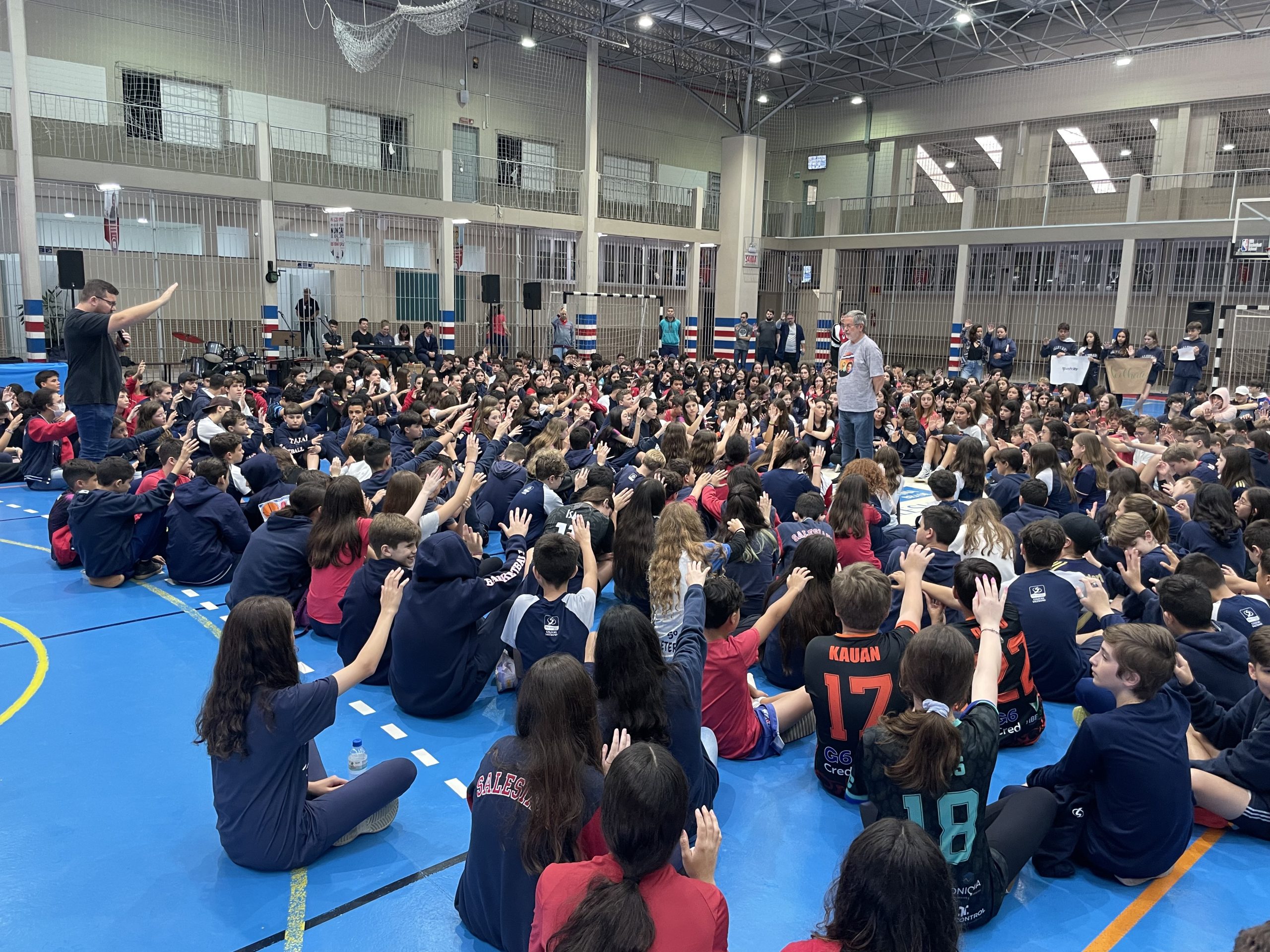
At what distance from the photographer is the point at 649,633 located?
121 inches

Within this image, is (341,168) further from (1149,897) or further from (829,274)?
(1149,897)

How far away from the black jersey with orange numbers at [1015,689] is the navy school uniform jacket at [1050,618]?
0.18m

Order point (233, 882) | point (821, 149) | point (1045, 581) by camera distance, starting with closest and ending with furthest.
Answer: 1. point (233, 882)
2. point (1045, 581)
3. point (821, 149)

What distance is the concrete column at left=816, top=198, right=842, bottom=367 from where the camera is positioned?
2545 centimetres

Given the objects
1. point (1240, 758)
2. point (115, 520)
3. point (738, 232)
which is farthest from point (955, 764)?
point (738, 232)

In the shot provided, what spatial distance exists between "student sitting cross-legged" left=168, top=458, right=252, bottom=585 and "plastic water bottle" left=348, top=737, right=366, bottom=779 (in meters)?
3.00

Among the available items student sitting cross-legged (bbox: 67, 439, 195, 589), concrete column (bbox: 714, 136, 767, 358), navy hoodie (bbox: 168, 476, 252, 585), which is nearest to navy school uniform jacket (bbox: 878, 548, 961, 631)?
navy hoodie (bbox: 168, 476, 252, 585)

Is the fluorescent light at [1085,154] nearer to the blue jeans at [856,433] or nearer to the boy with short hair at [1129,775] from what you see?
the blue jeans at [856,433]

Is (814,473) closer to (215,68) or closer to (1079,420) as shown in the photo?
(1079,420)

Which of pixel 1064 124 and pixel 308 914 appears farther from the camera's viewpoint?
pixel 1064 124

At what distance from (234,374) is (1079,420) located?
10.1m

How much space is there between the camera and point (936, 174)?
26719 mm

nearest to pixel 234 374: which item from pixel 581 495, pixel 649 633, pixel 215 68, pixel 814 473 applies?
pixel 581 495

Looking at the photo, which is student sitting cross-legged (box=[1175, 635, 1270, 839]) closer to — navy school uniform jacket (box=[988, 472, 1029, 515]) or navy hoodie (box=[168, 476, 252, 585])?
navy school uniform jacket (box=[988, 472, 1029, 515])
